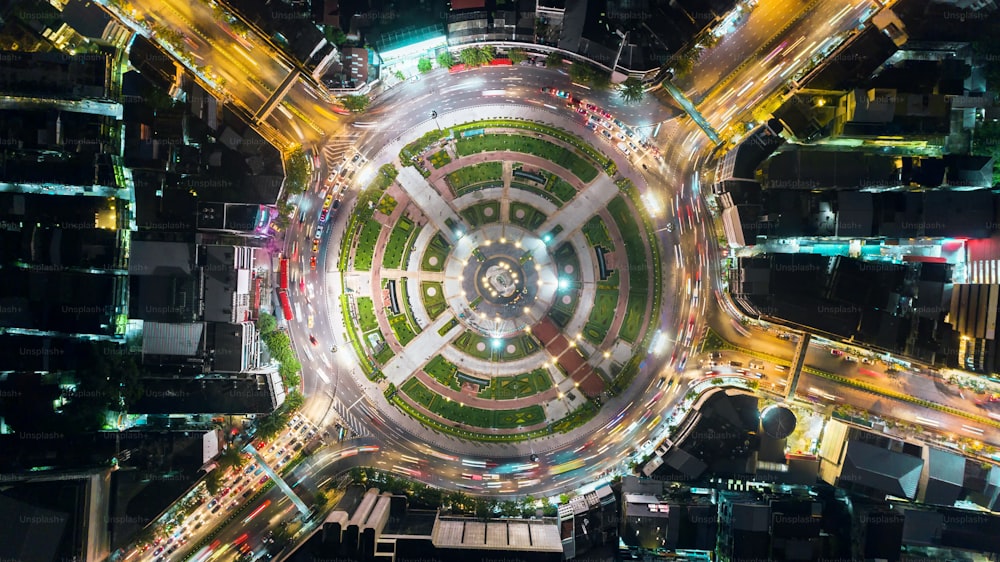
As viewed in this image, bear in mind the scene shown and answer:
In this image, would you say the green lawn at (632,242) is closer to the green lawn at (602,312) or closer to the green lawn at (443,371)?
the green lawn at (602,312)

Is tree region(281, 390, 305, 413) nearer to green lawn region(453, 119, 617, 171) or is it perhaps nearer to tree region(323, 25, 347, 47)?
green lawn region(453, 119, 617, 171)

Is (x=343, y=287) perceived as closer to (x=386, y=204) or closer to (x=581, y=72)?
(x=386, y=204)

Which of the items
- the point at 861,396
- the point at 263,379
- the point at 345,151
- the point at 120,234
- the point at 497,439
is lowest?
the point at 497,439

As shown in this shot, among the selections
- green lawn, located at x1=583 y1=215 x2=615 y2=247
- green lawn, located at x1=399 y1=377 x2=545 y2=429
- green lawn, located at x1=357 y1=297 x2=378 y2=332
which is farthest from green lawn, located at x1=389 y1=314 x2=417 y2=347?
green lawn, located at x1=583 y1=215 x2=615 y2=247

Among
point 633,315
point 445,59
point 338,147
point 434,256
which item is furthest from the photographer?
point 434,256

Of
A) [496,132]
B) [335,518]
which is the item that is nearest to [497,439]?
[335,518]

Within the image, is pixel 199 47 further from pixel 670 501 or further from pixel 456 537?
pixel 670 501

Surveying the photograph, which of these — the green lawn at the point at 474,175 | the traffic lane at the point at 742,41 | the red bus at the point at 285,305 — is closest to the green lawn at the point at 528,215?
the green lawn at the point at 474,175

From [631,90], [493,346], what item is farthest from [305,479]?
[631,90]
